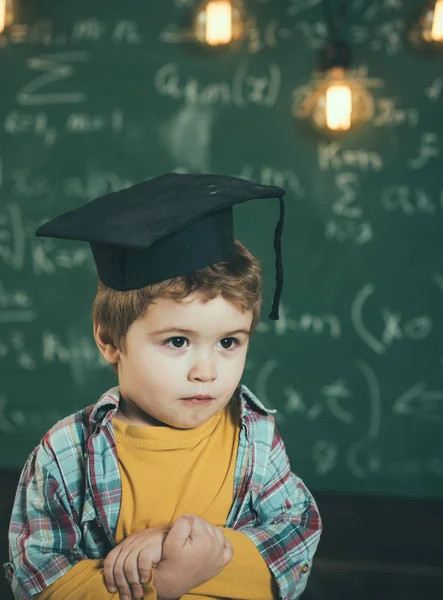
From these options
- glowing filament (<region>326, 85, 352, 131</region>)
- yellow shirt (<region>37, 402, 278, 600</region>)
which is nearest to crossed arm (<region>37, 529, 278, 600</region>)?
yellow shirt (<region>37, 402, 278, 600</region>)

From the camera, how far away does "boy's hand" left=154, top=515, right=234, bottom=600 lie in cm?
90

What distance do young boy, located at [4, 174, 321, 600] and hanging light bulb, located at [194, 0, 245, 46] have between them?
169 cm

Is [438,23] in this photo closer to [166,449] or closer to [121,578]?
[166,449]

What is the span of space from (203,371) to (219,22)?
1949mm

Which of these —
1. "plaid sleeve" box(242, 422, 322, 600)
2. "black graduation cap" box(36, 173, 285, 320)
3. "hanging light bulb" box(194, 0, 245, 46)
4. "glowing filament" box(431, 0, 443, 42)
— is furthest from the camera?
"hanging light bulb" box(194, 0, 245, 46)

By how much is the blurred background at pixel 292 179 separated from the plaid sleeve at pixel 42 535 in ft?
5.17

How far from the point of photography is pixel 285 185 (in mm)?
2531

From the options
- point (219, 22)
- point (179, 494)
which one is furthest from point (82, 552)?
point (219, 22)

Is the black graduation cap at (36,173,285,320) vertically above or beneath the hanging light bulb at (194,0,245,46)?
beneath

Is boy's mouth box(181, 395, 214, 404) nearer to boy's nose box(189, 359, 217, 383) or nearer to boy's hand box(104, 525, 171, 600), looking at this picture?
boy's nose box(189, 359, 217, 383)

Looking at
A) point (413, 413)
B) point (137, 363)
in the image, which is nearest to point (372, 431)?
point (413, 413)

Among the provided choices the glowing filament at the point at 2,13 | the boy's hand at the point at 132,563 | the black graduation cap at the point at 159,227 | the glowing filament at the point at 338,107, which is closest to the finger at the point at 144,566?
the boy's hand at the point at 132,563

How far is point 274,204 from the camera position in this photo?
255 cm

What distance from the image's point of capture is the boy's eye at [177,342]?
951 millimetres
